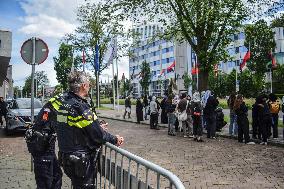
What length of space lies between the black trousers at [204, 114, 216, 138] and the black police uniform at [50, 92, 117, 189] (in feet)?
37.8

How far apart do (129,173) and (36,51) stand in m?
5.43

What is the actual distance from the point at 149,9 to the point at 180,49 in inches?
620

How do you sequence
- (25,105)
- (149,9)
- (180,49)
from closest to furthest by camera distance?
1. (25,105)
2. (149,9)
3. (180,49)

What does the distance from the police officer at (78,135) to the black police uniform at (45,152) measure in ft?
2.48

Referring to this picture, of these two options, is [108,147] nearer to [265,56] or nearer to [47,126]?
[47,126]

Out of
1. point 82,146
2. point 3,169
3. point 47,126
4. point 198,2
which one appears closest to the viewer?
point 82,146

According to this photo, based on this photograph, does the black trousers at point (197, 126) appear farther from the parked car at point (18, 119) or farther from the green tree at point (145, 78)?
the green tree at point (145, 78)

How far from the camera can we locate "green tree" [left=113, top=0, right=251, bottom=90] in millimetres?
20547

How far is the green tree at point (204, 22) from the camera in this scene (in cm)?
2055

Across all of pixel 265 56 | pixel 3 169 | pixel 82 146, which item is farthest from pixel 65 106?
pixel 265 56

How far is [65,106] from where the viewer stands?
382 centimetres

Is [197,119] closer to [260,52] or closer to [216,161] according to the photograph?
[216,161]

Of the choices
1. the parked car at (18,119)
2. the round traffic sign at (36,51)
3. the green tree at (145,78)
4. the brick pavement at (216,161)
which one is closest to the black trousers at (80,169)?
the brick pavement at (216,161)

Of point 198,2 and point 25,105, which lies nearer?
point 25,105
